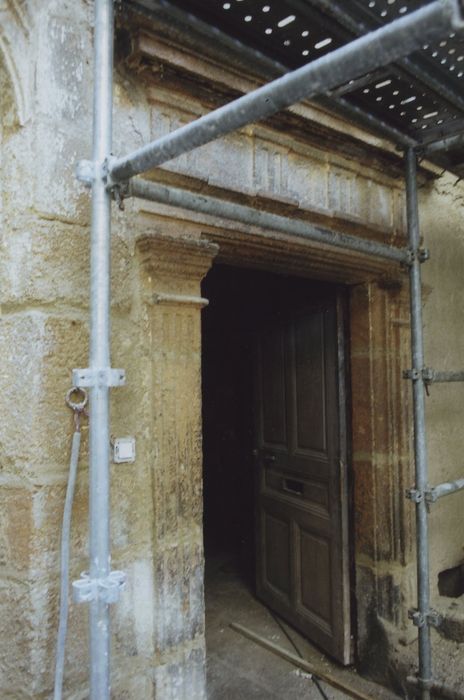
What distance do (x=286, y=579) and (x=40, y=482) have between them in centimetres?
241

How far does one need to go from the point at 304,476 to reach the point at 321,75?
8.78ft

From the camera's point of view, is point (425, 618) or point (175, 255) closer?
point (175, 255)

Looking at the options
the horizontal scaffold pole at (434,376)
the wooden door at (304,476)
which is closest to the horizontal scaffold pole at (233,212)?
the horizontal scaffold pole at (434,376)

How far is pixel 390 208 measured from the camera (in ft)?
8.86

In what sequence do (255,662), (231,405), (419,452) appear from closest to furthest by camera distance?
(419,452) → (255,662) → (231,405)

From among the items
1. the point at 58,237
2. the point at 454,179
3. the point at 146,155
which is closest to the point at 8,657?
the point at 58,237

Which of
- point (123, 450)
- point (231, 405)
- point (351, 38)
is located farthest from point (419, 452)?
point (231, 405)

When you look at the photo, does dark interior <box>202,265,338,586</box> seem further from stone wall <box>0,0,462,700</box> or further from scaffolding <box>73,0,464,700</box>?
scaffolding <box>73,0,464,700</box>

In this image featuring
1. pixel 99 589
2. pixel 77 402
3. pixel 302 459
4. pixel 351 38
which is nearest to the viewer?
pixel 99 589

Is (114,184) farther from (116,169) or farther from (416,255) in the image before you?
(416,255)

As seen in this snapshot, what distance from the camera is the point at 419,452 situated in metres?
2.25

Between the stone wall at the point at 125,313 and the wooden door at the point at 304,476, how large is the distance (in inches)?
36.4

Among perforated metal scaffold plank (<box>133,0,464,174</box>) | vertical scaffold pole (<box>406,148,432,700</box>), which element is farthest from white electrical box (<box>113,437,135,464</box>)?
perforated metal scaffold plank (<box>133,0,464,174</box>)

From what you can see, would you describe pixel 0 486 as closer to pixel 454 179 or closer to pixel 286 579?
pixel 286 579
